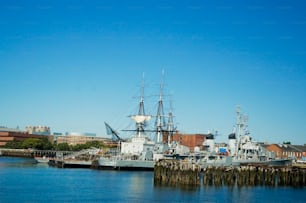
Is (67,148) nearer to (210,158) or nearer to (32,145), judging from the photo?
(32,145)

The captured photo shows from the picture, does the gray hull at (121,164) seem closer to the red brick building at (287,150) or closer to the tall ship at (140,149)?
the tall ship at (140,149)

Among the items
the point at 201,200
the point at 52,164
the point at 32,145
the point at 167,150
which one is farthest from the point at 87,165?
the point at 32,145

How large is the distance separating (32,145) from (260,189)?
133m

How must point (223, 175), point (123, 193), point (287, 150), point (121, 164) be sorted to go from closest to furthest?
point (123, 193) → point (223, 175) → point (121, 164) → point (287, 150)

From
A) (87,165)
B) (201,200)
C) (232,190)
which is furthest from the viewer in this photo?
(87,165)

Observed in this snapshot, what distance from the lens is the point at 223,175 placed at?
193ft

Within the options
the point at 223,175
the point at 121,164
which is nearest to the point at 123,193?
the point at 223,175

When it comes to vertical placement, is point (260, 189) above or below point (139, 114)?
below

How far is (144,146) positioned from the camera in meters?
97.2

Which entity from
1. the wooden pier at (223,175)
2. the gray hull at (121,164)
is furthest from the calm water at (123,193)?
the gray hull at (121,164)

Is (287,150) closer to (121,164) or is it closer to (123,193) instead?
(121,164)

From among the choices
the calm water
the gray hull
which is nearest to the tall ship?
the gray hull

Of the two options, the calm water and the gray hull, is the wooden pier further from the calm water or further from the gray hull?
the gray hull

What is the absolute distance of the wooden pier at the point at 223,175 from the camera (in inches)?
2219
